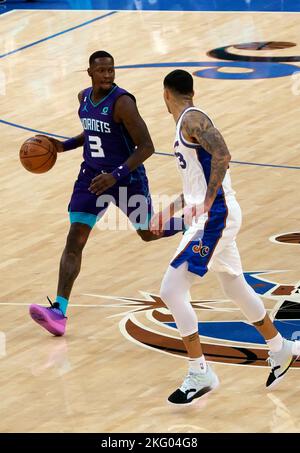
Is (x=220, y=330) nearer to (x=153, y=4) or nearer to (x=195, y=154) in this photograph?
(x=195, y=154)

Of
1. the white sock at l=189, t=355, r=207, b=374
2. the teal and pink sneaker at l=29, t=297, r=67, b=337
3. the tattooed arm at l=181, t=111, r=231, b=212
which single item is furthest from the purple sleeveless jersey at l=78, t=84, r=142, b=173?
the white sock at l=189, t=355, r=207, b=374

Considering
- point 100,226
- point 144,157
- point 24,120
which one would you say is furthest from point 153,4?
point 144,157

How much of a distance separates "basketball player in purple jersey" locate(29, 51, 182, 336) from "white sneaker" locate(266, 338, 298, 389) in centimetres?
172

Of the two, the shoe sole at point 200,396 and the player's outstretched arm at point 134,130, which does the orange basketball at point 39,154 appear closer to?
the player's outstretched arm at point 134,130

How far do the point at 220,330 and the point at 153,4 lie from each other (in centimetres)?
1384

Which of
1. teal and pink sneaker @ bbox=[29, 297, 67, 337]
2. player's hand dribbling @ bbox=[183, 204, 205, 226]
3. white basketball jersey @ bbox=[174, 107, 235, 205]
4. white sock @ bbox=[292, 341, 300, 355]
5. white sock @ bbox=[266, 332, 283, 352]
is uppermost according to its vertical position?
white basketball jersey @ bbox=[174, 107, 235, 205]

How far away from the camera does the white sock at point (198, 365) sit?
8.28 metres

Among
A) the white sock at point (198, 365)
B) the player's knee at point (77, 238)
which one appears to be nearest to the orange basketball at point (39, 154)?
the player's knee at point (77, 238)

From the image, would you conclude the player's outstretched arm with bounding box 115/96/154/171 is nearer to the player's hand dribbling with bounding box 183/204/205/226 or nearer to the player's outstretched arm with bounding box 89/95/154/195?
the player's outstretched arm with bounding box 89/95/154/195

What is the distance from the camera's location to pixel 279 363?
841 centimetres

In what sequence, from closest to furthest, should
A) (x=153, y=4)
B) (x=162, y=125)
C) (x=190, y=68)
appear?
(x=162, y=125) → (x=190, y=68) → (x=153, y=4)

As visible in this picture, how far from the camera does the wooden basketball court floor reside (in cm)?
823

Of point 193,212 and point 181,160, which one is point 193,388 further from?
point 181,160
